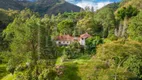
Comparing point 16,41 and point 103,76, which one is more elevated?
point 16,41

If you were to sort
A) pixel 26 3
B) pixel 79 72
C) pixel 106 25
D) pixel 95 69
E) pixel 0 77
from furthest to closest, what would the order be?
pixel 26 3 < pixel 106 25 < pixel 0 77 < pixel 79 72 < pixel 95 69

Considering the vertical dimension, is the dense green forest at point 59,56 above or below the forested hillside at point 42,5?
below

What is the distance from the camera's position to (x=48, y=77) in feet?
58.6

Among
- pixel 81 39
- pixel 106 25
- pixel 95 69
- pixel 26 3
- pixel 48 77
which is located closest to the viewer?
pixel 48 77

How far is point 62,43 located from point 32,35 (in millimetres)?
15660

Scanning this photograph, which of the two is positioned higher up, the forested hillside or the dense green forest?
the forested hillside

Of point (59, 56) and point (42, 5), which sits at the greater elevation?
point (42, 5)

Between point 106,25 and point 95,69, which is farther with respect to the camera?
point 106,25

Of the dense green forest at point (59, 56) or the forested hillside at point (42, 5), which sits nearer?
the dense green forest at point (59, 56)

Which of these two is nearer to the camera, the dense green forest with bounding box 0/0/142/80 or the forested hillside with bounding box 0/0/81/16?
the dense green forest with bounding box 0/0/142/80

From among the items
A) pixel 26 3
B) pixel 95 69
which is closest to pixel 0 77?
pixel 95 69

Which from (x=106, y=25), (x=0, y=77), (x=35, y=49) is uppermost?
(x=106, y=25)

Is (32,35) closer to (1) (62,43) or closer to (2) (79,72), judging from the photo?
(2) (79,72)

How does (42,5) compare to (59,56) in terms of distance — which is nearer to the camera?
(59,56)
